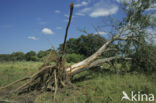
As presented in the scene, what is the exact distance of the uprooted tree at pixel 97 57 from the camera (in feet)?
15.1

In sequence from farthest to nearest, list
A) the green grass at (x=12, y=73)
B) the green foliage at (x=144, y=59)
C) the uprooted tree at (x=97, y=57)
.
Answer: the green foliage at (x=144, y=59), the green grass at (x=12, y=73), the uprooted tree at (x=97, y=57)

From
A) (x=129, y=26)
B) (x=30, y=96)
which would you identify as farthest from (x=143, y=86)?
(x=129, y=26)

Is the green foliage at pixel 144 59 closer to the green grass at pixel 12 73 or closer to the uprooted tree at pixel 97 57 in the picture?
the uprooted tree at pixel 97 57

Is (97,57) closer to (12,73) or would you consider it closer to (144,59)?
(144,59)

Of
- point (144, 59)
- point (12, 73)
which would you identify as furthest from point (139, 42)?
point (12, 73)

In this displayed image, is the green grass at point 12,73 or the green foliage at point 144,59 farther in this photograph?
the green foliage at point 144,59

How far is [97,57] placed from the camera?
6504 millimetres

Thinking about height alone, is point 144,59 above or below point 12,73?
above

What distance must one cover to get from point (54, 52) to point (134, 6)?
538cm

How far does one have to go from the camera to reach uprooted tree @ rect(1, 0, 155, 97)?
4.61 meters

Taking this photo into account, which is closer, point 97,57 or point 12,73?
point 97,57

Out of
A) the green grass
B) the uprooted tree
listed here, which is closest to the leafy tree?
the uprooted tree

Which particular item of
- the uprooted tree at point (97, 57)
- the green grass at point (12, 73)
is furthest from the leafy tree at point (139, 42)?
the green grass at point (12, 73)

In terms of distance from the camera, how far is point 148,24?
697cm
